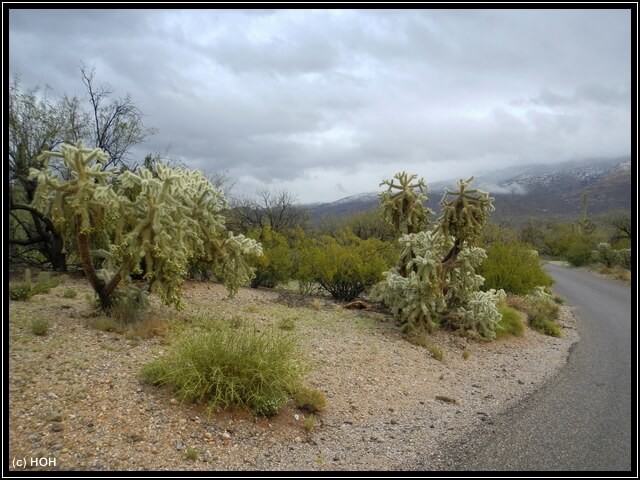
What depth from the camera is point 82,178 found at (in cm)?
670

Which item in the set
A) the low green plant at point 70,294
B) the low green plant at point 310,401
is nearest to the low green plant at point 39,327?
the low green plant at point 70,294

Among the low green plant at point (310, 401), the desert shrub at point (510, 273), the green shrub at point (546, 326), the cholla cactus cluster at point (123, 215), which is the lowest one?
the green shrub at point (546, 326)

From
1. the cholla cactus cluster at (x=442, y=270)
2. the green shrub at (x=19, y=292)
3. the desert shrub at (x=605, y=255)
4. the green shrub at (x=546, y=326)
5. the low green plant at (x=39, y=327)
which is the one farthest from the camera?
the desert shrub at (x=605, y=255)

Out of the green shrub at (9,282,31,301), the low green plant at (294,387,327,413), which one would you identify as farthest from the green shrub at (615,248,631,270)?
the green shrub at (9,282,31,301)

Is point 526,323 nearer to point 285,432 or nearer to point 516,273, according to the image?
point 516,273

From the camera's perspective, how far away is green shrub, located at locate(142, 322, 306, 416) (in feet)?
16.3

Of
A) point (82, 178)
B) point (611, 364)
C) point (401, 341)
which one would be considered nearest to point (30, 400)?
point (82, 178)

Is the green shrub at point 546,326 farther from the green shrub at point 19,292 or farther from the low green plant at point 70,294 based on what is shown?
the green shrub at point 19,292

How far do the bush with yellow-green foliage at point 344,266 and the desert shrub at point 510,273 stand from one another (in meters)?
3.59

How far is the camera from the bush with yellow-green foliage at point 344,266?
42.2ft

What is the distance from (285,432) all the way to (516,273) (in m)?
11.7

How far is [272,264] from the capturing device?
13.6 m

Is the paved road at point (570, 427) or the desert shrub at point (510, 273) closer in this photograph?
the paved road at point (570, 427)

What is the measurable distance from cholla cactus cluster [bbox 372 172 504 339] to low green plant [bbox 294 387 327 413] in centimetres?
430
